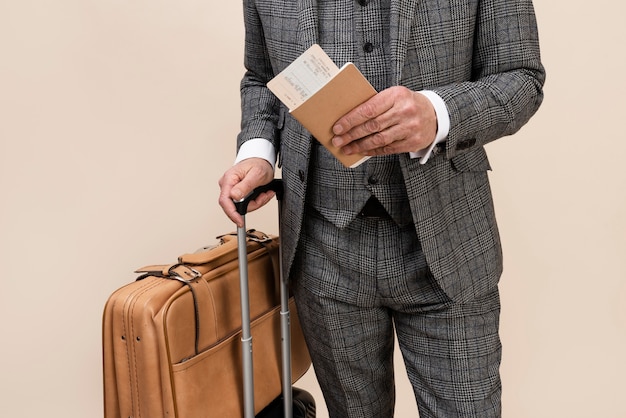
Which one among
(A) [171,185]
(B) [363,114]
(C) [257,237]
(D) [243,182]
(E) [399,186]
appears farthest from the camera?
(A) [171,185]

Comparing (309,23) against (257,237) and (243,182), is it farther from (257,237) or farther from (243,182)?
(257,237)

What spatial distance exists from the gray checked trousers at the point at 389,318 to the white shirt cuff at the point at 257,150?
0.16 meters

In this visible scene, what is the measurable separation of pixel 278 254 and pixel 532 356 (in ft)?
3.99

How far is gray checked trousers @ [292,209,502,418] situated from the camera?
131 centimetres

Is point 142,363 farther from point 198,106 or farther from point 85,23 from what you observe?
point 85,23

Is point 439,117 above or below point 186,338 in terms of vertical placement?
above

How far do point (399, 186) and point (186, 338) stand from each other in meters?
0.53

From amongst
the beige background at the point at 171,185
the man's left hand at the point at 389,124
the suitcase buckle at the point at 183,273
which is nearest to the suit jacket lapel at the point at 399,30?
the man's left hand at the point at 389,124

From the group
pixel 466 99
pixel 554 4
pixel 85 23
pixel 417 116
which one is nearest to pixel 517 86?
pixel 466 99

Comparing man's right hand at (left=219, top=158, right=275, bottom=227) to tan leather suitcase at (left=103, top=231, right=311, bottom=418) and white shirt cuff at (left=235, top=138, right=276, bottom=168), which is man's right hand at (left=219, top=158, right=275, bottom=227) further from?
tan leather suitcase at (left=103, top=231, right=311, bottom=418)

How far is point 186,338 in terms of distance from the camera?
4.58ft

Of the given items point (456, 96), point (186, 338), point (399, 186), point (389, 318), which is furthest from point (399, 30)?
point (186, 338)

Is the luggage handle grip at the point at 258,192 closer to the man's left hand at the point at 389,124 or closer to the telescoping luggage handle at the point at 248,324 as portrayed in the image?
the telescoping luggage handle at the point at 248,324

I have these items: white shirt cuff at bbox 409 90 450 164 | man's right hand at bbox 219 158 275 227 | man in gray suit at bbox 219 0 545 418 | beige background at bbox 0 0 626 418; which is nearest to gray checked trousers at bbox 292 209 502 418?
man in gray suit at bbox 219 0 545 418
